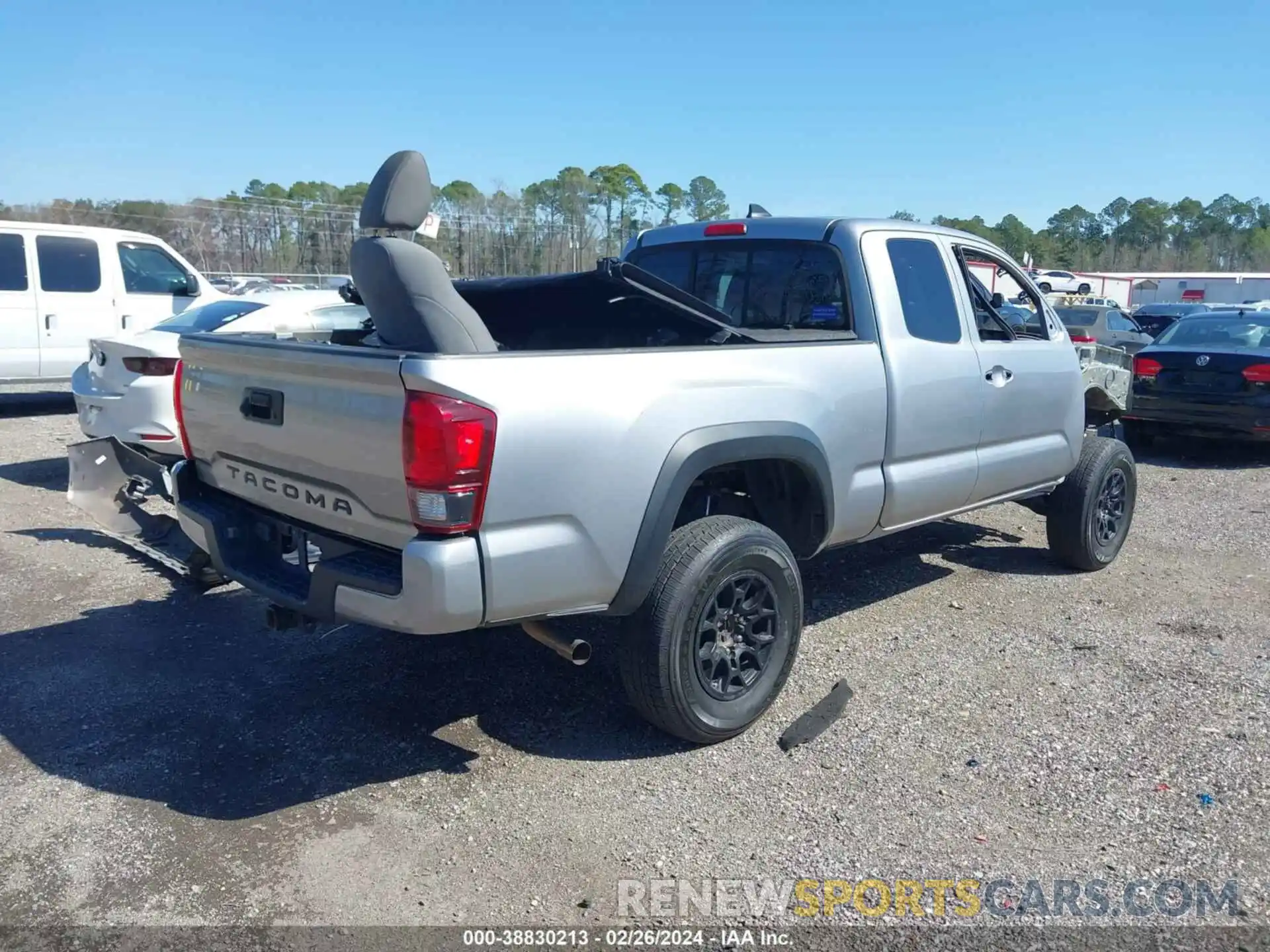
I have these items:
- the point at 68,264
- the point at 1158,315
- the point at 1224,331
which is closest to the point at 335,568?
the point at 68,264

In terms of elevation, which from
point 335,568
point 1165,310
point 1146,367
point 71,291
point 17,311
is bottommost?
Result: point 335,568

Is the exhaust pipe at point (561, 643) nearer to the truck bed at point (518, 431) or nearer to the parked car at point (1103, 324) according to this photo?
the truck bed at point (518, 431)

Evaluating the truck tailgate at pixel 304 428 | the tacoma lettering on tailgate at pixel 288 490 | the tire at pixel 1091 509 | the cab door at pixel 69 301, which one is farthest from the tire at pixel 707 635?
the cab door at pixel 69 301

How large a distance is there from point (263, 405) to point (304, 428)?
30cm

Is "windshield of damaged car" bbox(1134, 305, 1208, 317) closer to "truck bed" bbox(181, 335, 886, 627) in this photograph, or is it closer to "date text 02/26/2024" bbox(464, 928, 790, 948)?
"truck bed" bbox(181, 335, 886, 627)

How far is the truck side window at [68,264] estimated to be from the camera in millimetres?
11219

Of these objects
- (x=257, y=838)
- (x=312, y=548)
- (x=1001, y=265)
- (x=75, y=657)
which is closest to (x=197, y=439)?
(x=312, y=548)

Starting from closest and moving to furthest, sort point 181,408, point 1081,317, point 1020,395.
Result: point 181,408
point 1020,395
point 1081,317

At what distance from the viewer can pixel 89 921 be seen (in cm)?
282

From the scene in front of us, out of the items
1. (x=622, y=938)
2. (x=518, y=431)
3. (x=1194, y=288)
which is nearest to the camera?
(x=622, y=938)

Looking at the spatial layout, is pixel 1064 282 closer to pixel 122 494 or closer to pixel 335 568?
pixel 122 494

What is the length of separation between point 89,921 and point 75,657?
2220mm

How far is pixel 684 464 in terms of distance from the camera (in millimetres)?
3533

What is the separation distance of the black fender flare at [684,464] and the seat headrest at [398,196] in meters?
1.38
